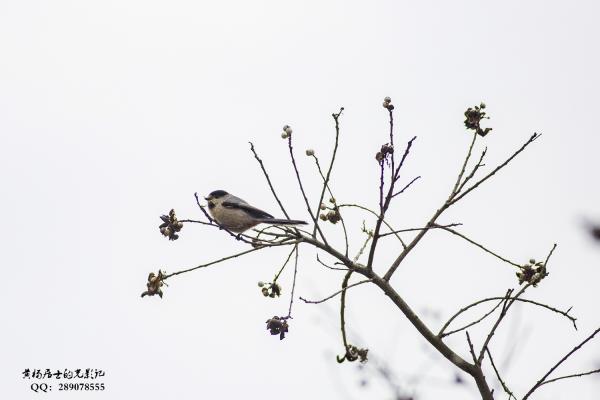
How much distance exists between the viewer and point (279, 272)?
434 cm

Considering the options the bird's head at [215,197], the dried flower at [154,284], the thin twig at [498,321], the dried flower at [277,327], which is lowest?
the thin twig at [498,321]

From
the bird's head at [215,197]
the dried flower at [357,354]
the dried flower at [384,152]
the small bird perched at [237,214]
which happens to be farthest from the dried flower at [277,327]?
the bird's head at [215,197]

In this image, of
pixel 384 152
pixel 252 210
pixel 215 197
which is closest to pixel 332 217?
pixel 384 152

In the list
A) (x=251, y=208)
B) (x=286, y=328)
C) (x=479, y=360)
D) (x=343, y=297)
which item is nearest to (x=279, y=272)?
(x=286, y=328)

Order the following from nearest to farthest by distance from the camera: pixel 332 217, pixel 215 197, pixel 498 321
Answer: pixel 498 321
pixel 332 217
pixel 215 197

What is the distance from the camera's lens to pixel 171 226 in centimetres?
440

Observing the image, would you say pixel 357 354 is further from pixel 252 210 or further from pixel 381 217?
pixel 252 210

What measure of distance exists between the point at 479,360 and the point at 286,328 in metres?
1.18

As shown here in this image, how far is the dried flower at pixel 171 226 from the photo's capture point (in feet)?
14.4

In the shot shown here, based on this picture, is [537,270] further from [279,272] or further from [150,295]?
[150,295]

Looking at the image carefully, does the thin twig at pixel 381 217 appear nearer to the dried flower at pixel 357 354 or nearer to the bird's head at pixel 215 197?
the dried flower at pixel 357 354

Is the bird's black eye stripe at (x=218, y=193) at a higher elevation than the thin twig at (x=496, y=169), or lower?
higher

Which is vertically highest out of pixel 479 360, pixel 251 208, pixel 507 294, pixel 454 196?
pixel 251 208

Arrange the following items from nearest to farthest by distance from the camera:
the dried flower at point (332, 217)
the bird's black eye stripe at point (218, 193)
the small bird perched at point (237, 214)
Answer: the dried flower at point (332, 217) → the small bird perched at point (237, 214) → the bird's black eye stripe at point (218, 193)
